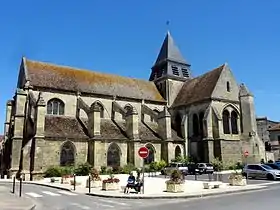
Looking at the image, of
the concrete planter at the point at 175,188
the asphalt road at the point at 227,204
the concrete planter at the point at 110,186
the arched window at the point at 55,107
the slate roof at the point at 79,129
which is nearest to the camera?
Result: the asphalt road at the point at 227,204

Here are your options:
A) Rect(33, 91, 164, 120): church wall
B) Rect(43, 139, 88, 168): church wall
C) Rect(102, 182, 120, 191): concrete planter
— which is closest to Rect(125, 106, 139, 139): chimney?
Rect(33, 91, 164, 120): church wall

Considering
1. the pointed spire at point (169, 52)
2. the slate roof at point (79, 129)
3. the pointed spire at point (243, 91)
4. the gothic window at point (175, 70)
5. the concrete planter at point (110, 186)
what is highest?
the pointed spire at point (169, 52)

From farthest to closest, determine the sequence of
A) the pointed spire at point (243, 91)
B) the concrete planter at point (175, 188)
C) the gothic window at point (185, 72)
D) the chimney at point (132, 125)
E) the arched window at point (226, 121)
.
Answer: the gothic window at point (185, 72), the pointed spire at point (243, 91), the arched window at point (226, 121), the chimney at point (132, 125), the concrete planter at point (175, 188)

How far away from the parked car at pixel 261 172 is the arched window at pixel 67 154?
16.4 m

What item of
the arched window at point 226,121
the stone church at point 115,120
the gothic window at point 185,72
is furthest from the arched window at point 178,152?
the gothic window at point 185,72

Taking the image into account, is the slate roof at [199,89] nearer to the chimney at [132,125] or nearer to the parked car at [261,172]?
the chimney at [132,125]

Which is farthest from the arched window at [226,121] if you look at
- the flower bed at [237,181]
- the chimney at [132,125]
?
the flower bed at [237,181]

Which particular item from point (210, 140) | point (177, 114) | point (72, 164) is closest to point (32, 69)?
point (72, 164)

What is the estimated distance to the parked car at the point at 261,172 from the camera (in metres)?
23.7

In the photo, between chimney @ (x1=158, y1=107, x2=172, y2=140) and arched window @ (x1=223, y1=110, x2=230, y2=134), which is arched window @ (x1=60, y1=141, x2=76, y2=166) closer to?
chimney @ (x1=158, y1=107, x2=172, y2=140)

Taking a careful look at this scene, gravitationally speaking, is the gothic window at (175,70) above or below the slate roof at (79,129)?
above

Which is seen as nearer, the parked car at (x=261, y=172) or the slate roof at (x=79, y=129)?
the parked car at (x=261, y=172)

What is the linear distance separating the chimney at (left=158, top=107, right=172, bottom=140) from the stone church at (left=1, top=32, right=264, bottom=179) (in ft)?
0.39

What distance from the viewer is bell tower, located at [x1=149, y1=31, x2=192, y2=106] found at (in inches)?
1677
